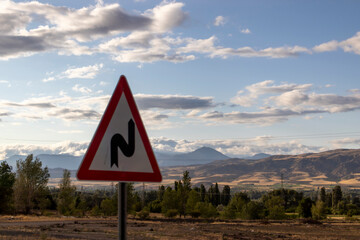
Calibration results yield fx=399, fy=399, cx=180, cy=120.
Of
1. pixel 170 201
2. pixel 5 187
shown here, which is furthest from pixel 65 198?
pixel 170 201

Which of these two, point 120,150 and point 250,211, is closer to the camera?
point 120,150

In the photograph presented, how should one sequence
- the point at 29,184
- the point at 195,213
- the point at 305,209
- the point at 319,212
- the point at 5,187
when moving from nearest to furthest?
the point at 5,187 → the point at 29,184 → the point at 195,213 → the point at 319,212 → the point at 305,209

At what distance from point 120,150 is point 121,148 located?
3 centimetres

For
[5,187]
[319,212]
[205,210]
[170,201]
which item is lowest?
[319,212]

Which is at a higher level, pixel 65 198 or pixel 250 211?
pixel 65 198

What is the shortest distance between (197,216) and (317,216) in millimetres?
35245

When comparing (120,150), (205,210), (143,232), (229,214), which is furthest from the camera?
(229,214)

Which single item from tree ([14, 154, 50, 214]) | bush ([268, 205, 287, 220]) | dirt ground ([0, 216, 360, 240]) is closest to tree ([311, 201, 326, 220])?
→ bush ([268, 205, 287, 220])

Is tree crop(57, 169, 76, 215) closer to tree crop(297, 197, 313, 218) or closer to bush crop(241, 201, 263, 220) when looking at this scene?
bush crop(241, 201, 263, 220)

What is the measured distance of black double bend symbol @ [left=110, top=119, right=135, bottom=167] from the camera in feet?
15.6

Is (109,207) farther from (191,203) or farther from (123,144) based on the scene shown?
(123,144)

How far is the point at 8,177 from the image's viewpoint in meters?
94.4

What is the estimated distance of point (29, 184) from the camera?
4240 inches

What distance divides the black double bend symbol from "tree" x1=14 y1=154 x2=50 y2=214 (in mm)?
108537
